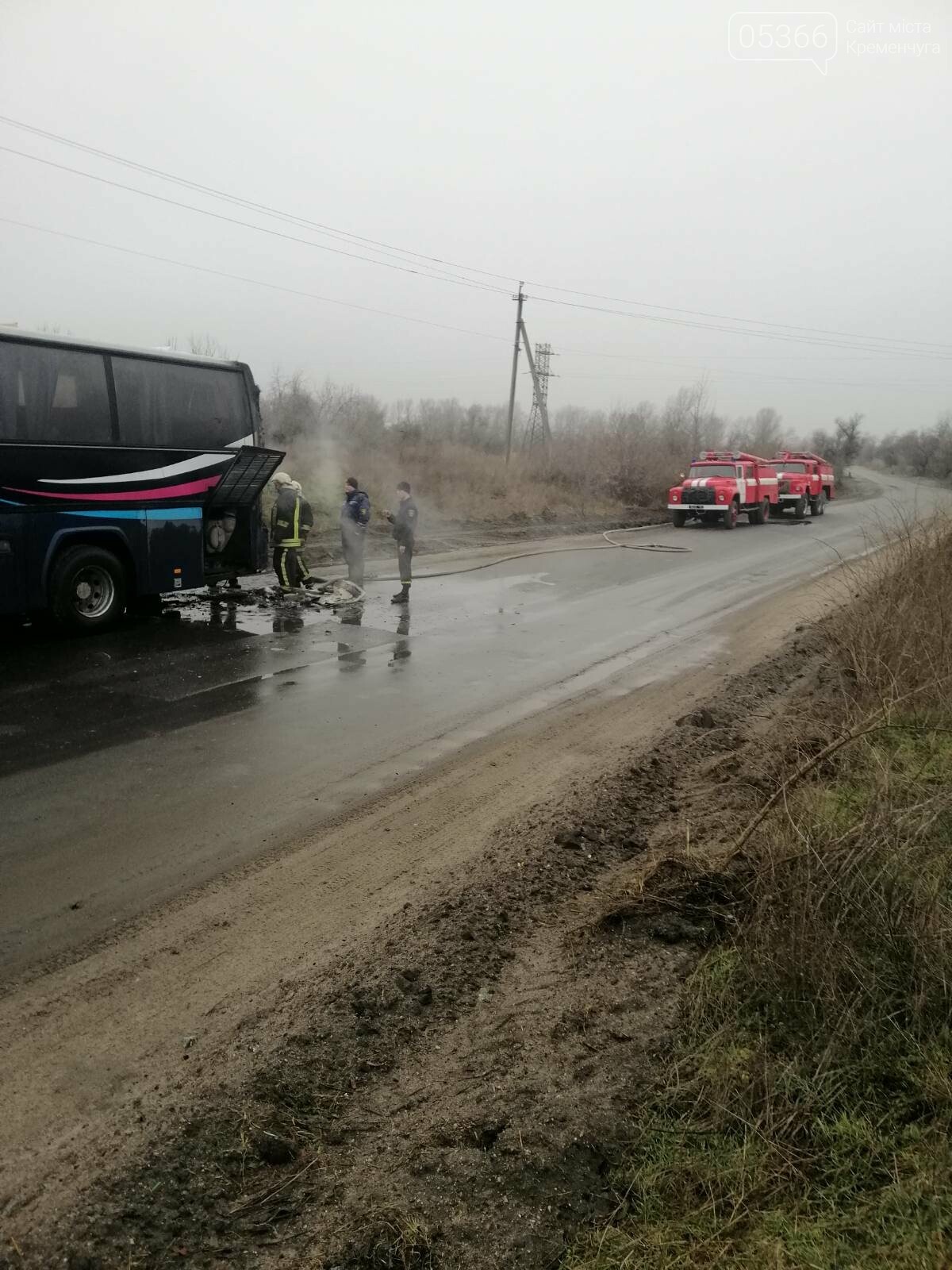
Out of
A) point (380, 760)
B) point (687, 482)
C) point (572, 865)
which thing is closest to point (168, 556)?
point (380, 760)

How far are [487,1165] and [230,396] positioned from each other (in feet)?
37.9

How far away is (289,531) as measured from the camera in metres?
13.5

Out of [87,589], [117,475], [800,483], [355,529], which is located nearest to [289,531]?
[355,529]

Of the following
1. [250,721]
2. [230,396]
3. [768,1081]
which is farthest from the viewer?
[230,396]

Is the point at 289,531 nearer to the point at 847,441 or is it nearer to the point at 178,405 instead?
the point at 178,405

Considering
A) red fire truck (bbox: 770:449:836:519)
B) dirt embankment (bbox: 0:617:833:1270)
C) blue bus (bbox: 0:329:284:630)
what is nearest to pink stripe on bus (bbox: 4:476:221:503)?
blue bus (bbox: 0:329:284:630)

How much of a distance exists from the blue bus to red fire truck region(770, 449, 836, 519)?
25486mm

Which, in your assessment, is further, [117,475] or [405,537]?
[405,537]

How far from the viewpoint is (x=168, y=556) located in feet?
38.2

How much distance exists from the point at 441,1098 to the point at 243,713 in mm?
5103

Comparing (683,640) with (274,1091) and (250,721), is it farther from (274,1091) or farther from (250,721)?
(274,1091)

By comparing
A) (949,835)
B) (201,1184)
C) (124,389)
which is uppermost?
(124,389)

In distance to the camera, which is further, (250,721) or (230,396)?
(230,396)

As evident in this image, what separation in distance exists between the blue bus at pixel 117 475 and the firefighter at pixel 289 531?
418 millimetres
